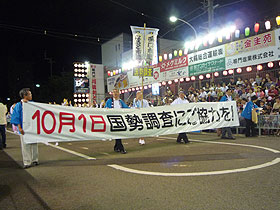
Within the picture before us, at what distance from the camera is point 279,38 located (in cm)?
1313

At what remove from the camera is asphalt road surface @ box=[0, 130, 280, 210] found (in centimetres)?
337

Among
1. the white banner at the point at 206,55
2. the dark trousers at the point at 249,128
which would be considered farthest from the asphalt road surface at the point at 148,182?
the white banner at the point at 206,55

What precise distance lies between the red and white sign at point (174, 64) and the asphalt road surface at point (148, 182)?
13.5m

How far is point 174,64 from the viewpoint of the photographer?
20266 mm

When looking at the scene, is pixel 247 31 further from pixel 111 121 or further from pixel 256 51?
pixel 111 121

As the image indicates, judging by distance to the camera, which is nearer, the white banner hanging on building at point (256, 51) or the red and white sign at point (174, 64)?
the white banner hanging on building at point (256, 51)

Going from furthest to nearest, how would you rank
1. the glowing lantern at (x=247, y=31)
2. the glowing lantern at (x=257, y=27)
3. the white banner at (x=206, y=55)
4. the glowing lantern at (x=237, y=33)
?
the white banner at (x=206, y=55)
the glowing lantern at (x=237, y=33)
the glowing lantern at (x=247, y=31)
the glowing lantern at (x=257, y=27)

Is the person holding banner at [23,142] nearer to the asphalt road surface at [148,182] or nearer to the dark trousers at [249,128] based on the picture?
the asphalt road surface at [148,182]

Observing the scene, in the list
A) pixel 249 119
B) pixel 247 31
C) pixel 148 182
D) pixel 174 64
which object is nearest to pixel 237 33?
pixel 247 31

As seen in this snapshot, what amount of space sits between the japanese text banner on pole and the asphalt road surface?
2.49 ft

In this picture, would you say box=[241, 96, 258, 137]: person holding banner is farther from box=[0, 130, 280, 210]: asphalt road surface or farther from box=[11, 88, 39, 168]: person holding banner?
box=[11, 88, 39, 168]: person holding banner

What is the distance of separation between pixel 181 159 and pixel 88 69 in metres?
25.6

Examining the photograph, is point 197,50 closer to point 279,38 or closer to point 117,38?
point 279,38

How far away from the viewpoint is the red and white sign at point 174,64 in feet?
63.2
